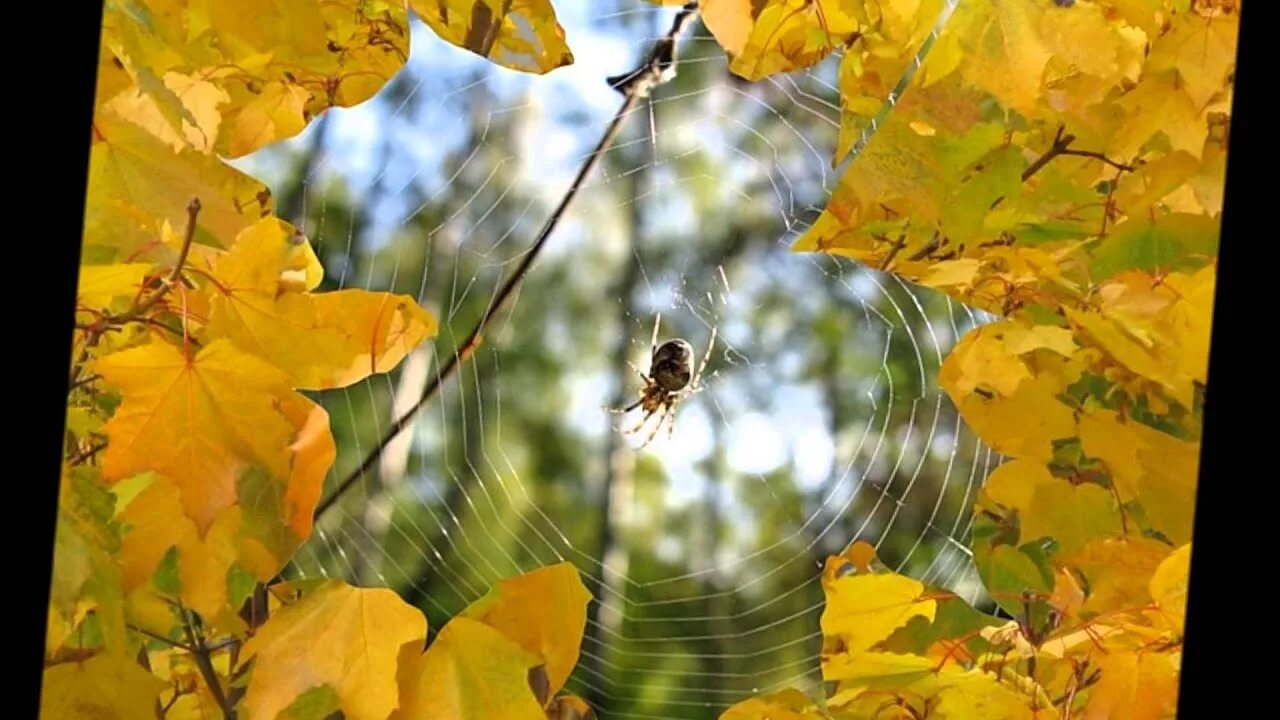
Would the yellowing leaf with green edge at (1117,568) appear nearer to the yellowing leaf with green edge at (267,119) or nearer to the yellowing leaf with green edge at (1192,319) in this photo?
the yellowing leaf with green edge at (1192,319)

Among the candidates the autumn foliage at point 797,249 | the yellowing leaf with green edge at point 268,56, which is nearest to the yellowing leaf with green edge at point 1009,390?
the autumn foliage at point 797,249

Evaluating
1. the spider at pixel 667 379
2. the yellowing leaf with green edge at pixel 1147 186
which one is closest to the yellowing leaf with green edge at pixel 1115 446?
the yellowing leaf with green edge at pixel 1147 186

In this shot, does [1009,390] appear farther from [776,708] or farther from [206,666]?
[206,666]

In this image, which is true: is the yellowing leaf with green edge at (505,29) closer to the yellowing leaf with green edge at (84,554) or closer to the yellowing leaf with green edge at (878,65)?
the yellowing leaf with green edge at (878,65)

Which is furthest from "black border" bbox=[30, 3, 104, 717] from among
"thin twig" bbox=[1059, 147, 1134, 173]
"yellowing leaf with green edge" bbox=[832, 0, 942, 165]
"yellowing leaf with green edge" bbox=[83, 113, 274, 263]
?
"thin twig" bbox=[1059, 147, 1134, 173]

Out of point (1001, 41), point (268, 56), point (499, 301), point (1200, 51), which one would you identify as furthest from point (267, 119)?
point (1200, 51)

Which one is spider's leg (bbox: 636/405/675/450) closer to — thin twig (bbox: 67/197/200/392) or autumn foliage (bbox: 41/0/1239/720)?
autumn foliage (bbox: 41/0/1239/720)

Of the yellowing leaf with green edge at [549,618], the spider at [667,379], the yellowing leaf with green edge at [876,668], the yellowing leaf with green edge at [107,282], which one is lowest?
the yellowing leaf with green edge at [876,668]

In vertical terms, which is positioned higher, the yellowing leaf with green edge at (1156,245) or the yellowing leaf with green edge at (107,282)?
the yellowing leaf with green edge at (1156,245)
